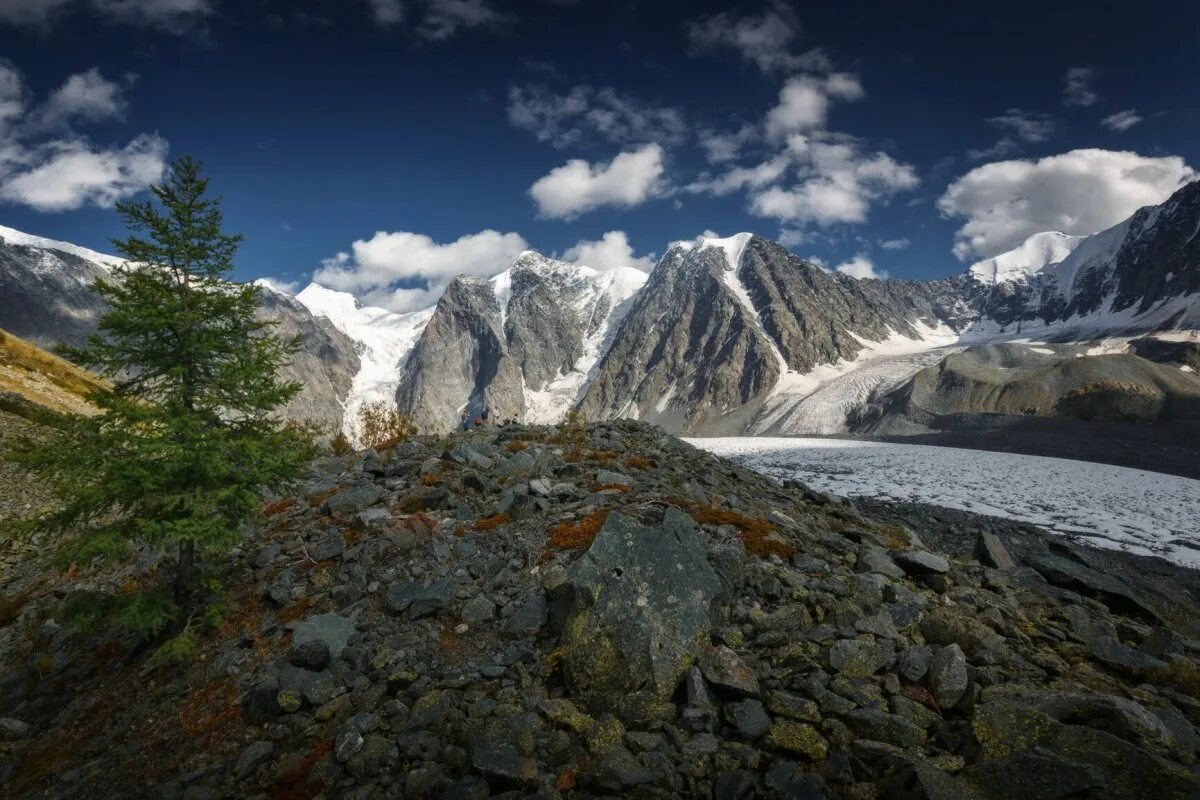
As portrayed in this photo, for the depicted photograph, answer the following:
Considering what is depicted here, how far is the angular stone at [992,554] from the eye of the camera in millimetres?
11867

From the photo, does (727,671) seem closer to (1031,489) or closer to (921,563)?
(921,563)

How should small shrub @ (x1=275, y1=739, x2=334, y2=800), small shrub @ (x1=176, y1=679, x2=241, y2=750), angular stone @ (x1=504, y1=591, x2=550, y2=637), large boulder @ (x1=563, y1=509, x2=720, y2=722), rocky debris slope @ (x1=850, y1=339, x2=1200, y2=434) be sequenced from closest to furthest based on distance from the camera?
1. small shrub @ (x1=275, y1=739, x2=334, y2=800)
2. large boulder @ (x1=563, y1=509, x2=720, y2=722)
3. small shrub @ (x1=176, y1=679, x2=241, y2=750)
4. angular stone @ (x1=504, y1=591, x2=550, y2=637)
5. rocky debris slope @ (x1=850, y1=339, x2=1200, y2=434)

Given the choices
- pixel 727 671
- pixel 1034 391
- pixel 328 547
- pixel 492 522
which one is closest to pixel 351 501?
pixel 328 547

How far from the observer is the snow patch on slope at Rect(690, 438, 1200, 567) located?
18.6m

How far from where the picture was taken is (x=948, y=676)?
6105 mm

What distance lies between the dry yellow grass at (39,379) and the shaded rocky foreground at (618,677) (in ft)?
64.7

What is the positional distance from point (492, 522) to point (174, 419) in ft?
18.5

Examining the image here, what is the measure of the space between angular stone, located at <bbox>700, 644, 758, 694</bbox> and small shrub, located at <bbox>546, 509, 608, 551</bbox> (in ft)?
10.5

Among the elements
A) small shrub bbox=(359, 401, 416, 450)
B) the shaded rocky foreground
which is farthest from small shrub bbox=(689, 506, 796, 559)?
small shrub bbox=(359, 401, 416, 450)

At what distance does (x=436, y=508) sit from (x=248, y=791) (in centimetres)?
645

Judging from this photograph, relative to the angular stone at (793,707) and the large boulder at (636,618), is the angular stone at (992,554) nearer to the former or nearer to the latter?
the large boulder at (636,618)

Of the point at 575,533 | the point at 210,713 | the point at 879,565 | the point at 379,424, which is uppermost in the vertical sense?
the point at 379,424

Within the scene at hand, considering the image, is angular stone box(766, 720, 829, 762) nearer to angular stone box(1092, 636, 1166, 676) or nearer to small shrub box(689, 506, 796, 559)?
small shrub box(689, 506, 796, 559)

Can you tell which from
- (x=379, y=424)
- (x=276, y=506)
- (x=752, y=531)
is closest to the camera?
(x=752, y=531)
